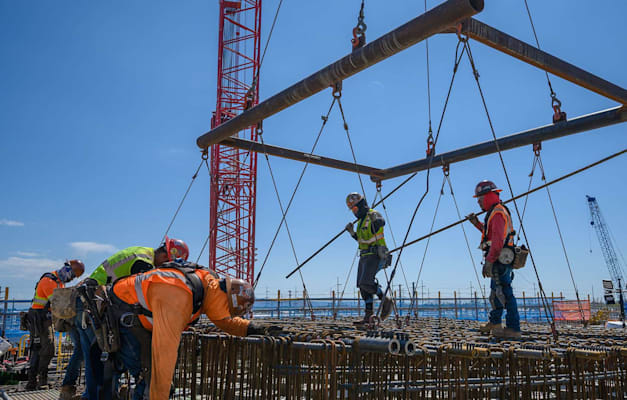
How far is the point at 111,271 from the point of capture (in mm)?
4926

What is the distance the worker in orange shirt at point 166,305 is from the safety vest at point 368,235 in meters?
2.90

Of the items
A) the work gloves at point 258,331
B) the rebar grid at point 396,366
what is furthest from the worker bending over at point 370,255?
the work gloves at point 258,331

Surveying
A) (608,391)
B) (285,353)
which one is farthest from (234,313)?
(608,391)

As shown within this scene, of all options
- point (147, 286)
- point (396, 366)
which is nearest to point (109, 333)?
point (147, 286)

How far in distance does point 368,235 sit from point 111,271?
3.30 meters

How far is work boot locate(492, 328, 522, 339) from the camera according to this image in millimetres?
5305

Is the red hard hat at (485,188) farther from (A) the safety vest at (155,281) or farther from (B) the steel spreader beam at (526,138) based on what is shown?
(A) the safety vest at (155,281)

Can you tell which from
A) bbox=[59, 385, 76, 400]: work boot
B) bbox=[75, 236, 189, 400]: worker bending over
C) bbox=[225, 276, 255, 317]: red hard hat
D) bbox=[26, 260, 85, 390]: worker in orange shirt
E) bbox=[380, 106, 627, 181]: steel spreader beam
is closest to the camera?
bbox=[225, 276, 255, 317]: red hard hat

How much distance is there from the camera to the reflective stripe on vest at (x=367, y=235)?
263 inches

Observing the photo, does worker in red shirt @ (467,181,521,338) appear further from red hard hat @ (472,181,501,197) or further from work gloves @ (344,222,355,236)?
work gloves @ (344,222,355,236)

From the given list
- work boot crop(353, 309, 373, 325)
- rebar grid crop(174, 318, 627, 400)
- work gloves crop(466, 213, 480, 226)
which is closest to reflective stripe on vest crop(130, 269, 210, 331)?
rebar grid crop(174, 318, 627, 400)

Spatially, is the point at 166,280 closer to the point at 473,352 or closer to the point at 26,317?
the point at 473,352

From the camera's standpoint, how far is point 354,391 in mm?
3648

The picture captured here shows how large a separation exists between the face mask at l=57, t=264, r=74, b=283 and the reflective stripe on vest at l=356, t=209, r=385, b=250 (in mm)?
4452
